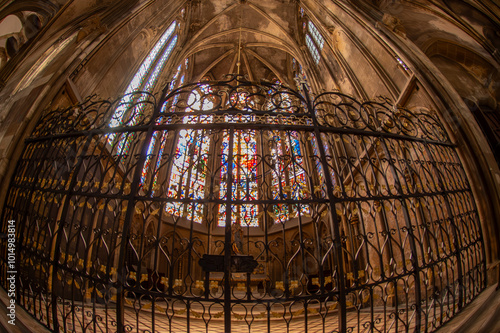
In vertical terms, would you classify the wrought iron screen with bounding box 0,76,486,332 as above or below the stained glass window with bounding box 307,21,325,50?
below

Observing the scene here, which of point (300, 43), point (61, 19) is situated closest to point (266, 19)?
point (300, 43)

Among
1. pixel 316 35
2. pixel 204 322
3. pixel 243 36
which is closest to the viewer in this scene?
pixel 204 322

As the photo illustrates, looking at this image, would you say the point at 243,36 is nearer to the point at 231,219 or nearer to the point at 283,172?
the point at 283,172

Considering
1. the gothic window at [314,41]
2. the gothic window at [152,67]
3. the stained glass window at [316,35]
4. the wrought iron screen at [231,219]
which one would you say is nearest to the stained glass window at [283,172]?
the wrought iron screen at [231,219]

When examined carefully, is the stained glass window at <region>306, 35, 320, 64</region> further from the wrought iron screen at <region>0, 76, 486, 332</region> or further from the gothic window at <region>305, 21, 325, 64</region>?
the wrought iron screen at <region>0, 76, 486, 332</region>

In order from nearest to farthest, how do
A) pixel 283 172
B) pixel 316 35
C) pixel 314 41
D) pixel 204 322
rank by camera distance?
pixel 283 172
pixel 204 322
pixel 316 35
pixel 314 41

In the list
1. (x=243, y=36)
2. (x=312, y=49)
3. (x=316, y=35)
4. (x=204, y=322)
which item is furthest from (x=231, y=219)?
(x=243, y=36)

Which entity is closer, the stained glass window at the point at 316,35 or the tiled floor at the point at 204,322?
the tiled floor at the point at 204,322

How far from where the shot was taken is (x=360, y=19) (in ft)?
23.6

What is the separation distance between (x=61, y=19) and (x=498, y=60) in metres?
9.77

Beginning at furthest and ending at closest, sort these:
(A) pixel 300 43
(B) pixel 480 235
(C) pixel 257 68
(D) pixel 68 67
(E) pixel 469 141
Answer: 1. (C) pixel 257 68
2. (A) pixel 300 43
3. (D) pixel 68 67
4. (E) pixel 469 141
5. (B) pixel 480 235

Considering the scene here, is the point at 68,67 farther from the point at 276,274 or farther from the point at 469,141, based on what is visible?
the point at 276,274

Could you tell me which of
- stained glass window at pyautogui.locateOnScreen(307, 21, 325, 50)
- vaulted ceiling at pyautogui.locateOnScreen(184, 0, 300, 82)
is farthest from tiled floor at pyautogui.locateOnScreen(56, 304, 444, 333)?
vaulted ceiling at pyautogui.locateOnScreen(184, 0, 300, 82)

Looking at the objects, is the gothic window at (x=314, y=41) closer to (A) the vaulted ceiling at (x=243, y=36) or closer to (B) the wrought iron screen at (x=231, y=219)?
(A) the vaulted ceiling at (x=243, y=36)
